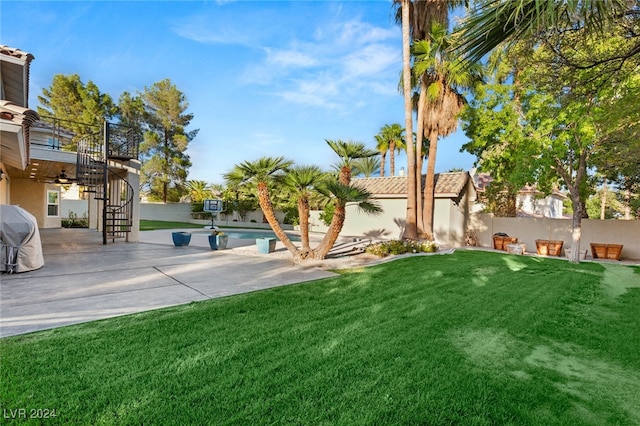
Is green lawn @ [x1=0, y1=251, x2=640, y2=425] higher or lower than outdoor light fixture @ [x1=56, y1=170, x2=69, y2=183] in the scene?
lower

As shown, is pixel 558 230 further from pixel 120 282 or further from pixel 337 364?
pixel 120 282

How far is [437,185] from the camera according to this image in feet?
59.1

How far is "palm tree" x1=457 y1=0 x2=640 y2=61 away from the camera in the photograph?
2.11 metres

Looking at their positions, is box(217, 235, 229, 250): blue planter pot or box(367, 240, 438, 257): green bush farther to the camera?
box(217, 235, 229, 250): blue planter pot

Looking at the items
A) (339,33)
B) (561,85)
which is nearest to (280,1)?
(339,33)

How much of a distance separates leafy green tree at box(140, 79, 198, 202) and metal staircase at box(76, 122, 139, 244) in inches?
775

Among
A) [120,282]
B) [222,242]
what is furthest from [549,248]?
[120,282]

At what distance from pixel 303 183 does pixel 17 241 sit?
6943mm

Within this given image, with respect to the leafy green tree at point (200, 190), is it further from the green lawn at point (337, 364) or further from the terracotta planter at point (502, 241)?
the green lawn at point (337, 364)

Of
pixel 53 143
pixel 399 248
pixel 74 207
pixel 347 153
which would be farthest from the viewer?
pixel 74 207

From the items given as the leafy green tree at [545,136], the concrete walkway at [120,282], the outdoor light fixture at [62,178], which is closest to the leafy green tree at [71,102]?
the outdoor light fixture at [62,178]

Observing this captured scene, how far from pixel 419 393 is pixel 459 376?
0.60m

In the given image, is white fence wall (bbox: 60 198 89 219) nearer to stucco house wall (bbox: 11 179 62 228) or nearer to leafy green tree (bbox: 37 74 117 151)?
stucco house wall (bbox: 11 179 62 228)

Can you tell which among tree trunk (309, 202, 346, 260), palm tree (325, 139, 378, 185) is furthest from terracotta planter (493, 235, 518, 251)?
tree trunk (309, 202, 346, 260)
